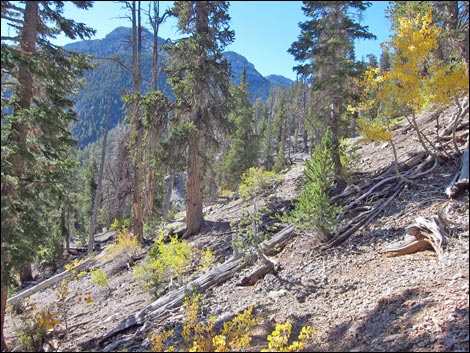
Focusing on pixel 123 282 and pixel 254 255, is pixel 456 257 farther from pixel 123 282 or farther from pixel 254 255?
pixel 123 282

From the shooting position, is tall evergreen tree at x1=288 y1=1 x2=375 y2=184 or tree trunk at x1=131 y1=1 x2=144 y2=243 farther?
tree trunk at x1=131 y1=1 x2=144 y2=243

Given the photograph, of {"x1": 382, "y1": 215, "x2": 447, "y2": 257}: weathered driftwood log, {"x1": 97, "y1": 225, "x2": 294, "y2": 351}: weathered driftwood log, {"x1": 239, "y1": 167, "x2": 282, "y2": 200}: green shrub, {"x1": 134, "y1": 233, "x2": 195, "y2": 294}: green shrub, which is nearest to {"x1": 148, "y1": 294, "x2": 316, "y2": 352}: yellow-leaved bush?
{"x1": 97, "y1": 225, "x2": 294, "y2": 351}: weathered driftwood log

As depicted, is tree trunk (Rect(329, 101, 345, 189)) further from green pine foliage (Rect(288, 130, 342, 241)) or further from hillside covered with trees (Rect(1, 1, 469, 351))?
green pine foliage (Rect(288, 130, 342, 241))

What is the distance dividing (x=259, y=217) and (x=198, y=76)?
5.23 m

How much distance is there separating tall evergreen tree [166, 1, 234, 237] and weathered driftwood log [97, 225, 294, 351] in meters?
4.33

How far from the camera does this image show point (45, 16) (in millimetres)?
6938

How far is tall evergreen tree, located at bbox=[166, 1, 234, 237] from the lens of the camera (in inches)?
447

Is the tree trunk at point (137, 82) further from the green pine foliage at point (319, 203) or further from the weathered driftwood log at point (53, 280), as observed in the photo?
the green pine foliage at point (319, 203)

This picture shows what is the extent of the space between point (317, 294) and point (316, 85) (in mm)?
6873

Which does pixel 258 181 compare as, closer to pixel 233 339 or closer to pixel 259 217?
pixel 259 217

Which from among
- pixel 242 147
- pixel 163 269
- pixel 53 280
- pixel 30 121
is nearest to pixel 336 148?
pixel 163 269

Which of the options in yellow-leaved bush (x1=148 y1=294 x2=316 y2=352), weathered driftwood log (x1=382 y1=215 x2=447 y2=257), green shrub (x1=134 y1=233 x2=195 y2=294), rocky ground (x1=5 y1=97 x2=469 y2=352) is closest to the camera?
yellow-leaved bush (x1=148 y1=294 x2=316 y2=352)

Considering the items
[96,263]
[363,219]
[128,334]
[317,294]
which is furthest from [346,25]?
[96,263]

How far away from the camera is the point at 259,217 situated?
9.41 meters
